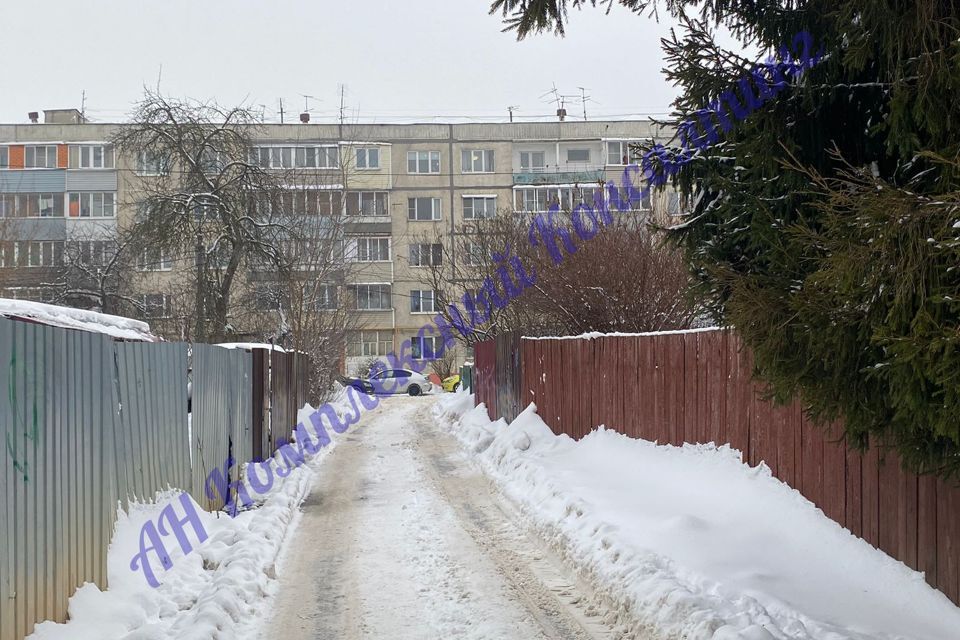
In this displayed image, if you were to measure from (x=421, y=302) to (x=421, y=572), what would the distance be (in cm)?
4708

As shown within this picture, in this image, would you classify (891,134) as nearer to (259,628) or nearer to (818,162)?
(818,162)

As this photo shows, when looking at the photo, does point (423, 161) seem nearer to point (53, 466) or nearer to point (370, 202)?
point (370, 202)

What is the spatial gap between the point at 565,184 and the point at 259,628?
45331 mm

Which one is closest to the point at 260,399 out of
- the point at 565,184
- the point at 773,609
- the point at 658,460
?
the point at 658,460

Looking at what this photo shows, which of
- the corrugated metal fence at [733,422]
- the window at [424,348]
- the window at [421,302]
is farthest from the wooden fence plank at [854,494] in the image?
the window at [421,302]

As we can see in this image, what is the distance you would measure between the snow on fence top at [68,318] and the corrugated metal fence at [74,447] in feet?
9.10

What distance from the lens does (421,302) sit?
54969 millimetres

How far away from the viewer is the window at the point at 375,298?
180ft

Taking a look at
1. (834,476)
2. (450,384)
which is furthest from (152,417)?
(450,384)

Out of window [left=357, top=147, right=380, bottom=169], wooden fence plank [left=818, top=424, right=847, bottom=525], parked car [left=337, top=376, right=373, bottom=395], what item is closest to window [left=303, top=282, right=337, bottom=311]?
parked car [left=337, top=376, right=373, bottom=395]

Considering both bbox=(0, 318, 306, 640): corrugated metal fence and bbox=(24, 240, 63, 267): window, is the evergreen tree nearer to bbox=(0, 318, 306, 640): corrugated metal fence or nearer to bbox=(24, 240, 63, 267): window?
bbox=(0, 318, 306, 640): corrugated metal fence

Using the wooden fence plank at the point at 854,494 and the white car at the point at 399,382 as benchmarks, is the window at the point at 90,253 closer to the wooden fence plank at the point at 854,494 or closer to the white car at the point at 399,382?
the white car at the point at 399,382

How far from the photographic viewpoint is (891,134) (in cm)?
486

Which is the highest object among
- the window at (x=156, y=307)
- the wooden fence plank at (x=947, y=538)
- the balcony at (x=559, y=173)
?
the balcony at (x=559, y=173)
